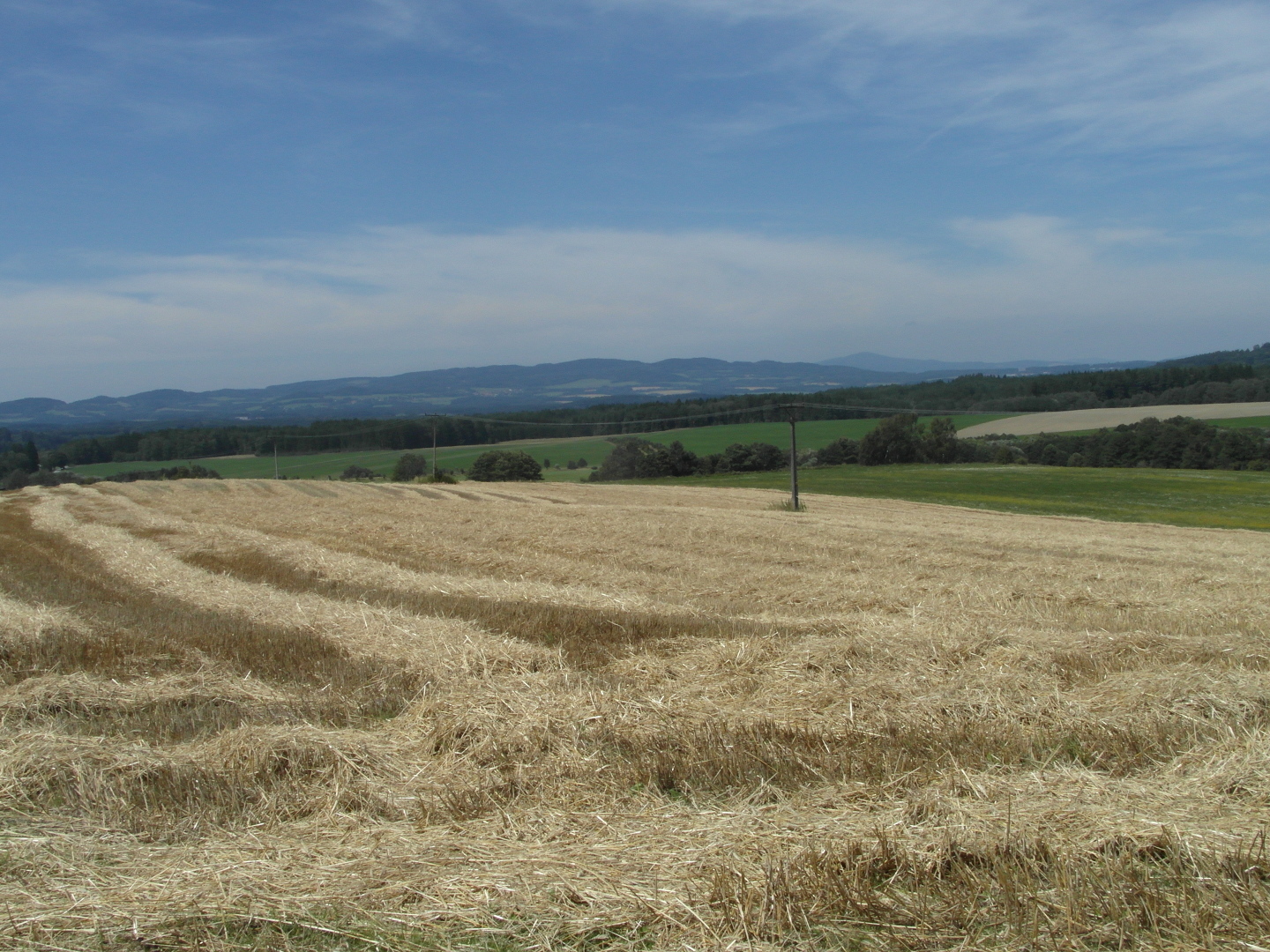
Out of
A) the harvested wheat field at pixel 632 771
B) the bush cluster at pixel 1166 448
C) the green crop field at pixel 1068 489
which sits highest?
the harvested wheat field at pixel 632 771

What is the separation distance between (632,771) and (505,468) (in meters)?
64.0

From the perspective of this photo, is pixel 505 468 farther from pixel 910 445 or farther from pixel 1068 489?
pixel 1068 489

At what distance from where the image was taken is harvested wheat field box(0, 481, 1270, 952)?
12.0 feet

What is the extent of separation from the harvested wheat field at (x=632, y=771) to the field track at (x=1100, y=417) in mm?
73514

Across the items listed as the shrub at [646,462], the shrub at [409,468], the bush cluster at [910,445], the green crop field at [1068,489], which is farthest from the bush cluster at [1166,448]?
the shrub at [409,468]

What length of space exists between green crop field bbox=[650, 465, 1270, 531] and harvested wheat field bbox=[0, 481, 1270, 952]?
28225 mm

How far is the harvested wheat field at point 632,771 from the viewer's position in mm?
3664

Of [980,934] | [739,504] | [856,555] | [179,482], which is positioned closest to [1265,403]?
[739,504]

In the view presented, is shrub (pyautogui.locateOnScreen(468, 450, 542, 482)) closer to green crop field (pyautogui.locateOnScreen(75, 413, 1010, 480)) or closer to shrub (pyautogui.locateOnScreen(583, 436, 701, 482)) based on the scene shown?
green crop field (pyautogui.locateOnScreen(75, 413, 1010, 480))

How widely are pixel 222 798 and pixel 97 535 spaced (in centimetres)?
2250

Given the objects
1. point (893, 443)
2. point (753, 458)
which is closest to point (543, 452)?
point (753, 458)

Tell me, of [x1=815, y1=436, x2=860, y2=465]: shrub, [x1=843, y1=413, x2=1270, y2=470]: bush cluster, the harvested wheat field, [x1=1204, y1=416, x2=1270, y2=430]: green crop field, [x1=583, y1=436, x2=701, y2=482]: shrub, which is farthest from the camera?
[x1=815, y1=436, x2=860, y2=465]: shrub

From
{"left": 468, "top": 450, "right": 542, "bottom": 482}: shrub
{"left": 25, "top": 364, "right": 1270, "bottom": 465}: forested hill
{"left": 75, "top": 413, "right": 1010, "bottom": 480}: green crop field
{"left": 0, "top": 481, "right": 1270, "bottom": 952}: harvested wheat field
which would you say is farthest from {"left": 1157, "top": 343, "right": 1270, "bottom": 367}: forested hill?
{"left": 0, "top": 481, "right": 1270, "bottom": 952}: harvested wheat field

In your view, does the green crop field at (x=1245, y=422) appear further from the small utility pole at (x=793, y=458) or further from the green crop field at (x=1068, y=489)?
the small utility pole at (x=793, y=458)
